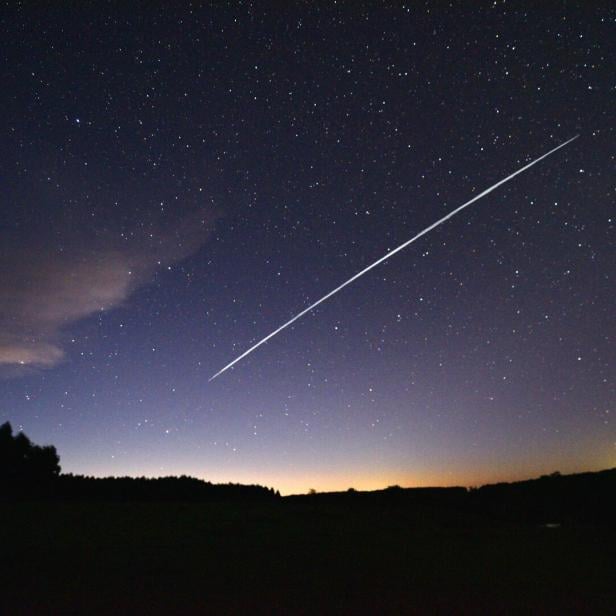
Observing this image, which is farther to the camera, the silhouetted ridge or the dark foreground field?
the silhouetted ridge

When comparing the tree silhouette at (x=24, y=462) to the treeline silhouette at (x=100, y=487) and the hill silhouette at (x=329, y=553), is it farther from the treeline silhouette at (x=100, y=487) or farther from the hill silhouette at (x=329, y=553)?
the hill silhouette at (x=329, y=553)

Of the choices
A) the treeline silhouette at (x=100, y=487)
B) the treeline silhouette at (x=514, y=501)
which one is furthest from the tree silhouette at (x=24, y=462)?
the treeline silhouette at (x=514, y=501)

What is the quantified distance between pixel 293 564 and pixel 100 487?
22238 millimetres

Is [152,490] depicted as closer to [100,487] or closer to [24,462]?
[100,487]

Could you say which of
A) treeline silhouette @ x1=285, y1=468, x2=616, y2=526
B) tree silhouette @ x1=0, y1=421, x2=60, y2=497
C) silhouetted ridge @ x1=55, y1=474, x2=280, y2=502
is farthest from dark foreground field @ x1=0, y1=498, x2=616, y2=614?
tree silhouette @ x1=0, y1=421, x2=60, y2=497

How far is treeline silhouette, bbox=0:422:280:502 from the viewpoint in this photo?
30719mm

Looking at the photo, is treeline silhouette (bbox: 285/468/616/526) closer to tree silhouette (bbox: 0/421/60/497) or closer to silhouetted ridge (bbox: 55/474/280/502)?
silhouetted ridge (bbox: 55/474/280/502)

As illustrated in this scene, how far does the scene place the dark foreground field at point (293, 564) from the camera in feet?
31.2

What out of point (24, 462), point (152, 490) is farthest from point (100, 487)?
point (24, 462)

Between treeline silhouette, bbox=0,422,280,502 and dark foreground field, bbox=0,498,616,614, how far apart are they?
9.45 m

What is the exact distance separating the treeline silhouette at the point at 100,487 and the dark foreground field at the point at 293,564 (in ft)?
31.0

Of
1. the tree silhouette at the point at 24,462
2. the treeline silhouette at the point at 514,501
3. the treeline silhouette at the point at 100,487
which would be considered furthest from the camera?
the tree silhouette at the point at 24,462

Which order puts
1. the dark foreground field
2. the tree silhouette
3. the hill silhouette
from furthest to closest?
the tree silhouette, the hill silhouette, the dark foreground field

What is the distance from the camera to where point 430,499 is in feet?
82.8
